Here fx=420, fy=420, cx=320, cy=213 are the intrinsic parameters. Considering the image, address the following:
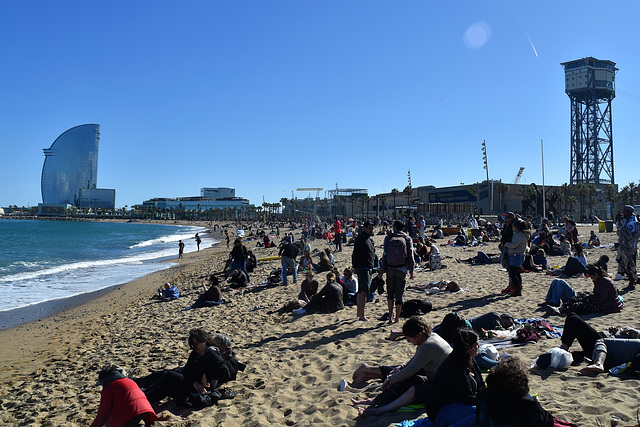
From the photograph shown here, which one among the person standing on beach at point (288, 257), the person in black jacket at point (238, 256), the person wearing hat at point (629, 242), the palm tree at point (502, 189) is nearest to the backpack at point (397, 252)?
the person wearing hat at point (629, 242)

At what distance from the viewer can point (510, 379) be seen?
260 centimetres

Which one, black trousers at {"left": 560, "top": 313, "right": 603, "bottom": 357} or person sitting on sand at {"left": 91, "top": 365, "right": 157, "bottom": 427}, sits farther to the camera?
black trousers at {"left": 560, "top": 313, "right": 603, "bottom": 357}

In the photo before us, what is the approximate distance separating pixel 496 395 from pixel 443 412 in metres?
0.73

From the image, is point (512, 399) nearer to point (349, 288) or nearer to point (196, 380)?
point (196, 380)

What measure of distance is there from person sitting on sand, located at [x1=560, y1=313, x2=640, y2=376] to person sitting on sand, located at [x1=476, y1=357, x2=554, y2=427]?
2012mm

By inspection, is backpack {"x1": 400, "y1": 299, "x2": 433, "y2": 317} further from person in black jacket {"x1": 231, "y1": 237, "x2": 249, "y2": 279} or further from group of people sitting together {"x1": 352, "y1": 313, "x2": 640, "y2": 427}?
person in black jacket {"x1": 231, "y1": 237, "x2": 249, "y2": 279}

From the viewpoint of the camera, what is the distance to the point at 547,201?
177ft

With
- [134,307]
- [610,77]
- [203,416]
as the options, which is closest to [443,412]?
[203,416]

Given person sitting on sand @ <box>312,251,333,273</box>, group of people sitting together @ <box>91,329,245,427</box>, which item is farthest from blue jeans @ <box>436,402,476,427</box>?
person sitting on sand @ <box>312,251,333,273</box>

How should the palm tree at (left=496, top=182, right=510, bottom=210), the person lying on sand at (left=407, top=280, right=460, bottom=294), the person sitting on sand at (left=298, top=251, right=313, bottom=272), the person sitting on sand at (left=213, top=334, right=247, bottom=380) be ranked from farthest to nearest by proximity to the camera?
the palm tree at (left=496, top=182, right=510, bottom=210), the person sitting on sand at (left=298, top=251, right=313, bottom=272), the person lying on sand at (left=407, top=280, right=460, bottom=294), the person sitting on sand at (left=213, top=334, right=247, bottom=380)

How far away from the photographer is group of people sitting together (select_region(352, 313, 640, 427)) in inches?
104

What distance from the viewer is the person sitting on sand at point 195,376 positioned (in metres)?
4.59

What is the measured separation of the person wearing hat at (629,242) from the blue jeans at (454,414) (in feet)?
23.4

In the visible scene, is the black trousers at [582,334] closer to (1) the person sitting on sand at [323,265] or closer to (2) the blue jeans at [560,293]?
(2) the blue jeans at [560,293]
